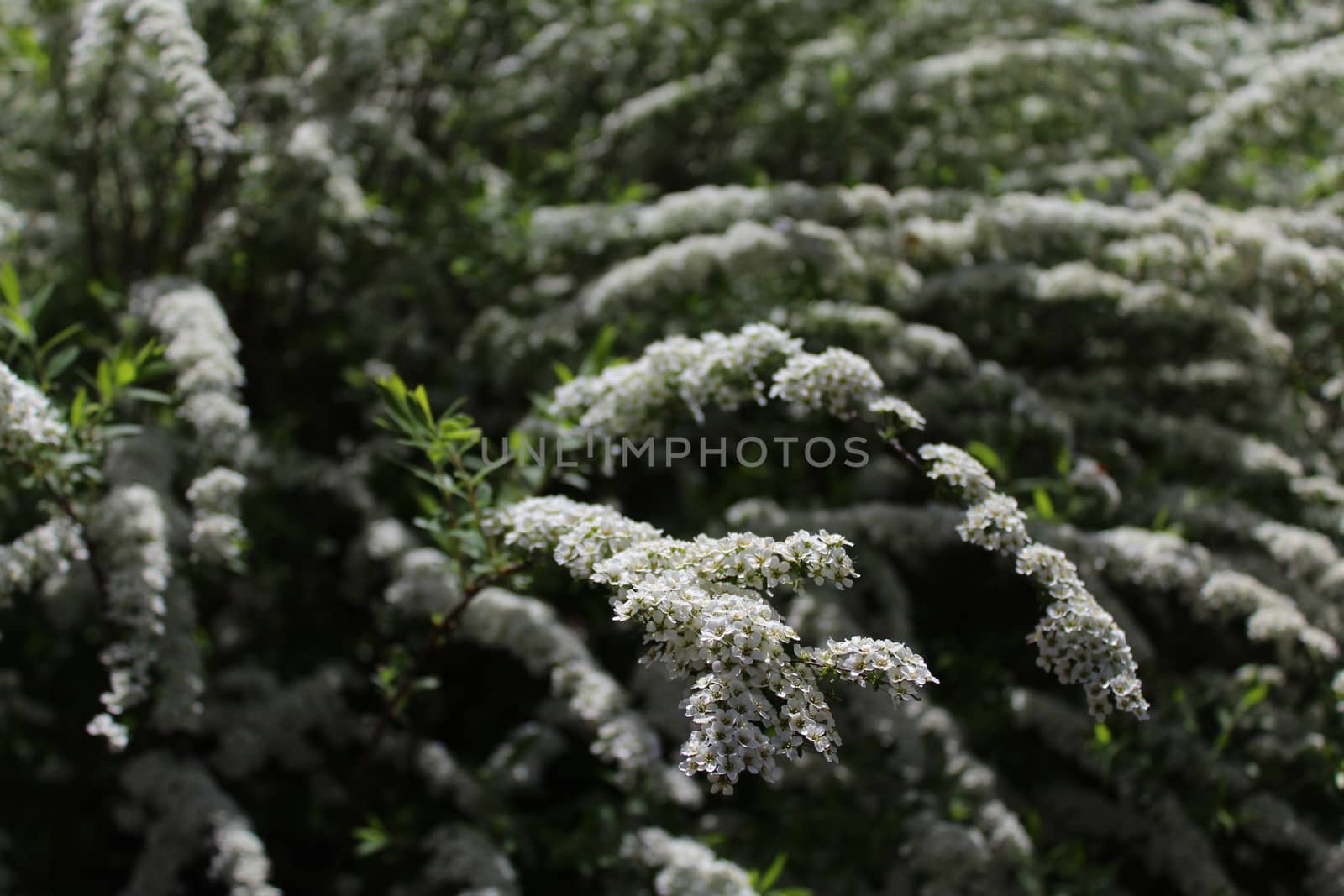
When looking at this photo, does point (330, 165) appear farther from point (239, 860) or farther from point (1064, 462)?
point (1064, 462)

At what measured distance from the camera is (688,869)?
2758 mm

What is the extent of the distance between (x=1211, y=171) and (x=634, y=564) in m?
4.15

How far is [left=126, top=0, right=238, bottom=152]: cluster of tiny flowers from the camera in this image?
2.92 meters

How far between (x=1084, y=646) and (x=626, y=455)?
1455 millimetres

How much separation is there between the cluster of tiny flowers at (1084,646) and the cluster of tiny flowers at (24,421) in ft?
7.06

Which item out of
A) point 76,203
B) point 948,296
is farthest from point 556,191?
point 76,203

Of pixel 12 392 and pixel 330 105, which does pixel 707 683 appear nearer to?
pixel 12 392

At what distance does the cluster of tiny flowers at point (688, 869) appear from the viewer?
8.90ft

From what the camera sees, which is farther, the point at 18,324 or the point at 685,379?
the point at 18,324

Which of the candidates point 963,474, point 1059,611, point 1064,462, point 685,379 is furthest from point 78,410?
point 1064,462

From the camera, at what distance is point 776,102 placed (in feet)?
16.4

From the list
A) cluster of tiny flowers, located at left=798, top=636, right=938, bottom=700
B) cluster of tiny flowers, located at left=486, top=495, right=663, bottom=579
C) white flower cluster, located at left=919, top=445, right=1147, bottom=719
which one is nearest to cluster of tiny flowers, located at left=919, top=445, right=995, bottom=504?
white flower cluster, located at left=919, top=445, right=1147, bottom=719

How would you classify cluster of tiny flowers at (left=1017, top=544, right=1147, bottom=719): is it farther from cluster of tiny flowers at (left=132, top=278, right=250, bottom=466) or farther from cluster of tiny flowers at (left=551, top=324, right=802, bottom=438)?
cluster of tiny flowers at (left=132, top=278, right=250, bottom=466)

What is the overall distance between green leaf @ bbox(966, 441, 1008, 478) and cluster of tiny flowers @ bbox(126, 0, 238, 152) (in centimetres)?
234
